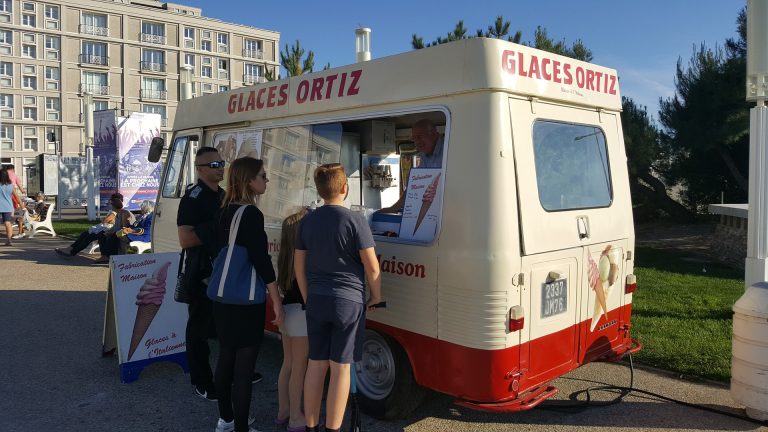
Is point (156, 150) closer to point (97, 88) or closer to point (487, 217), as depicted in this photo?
point (487, 217)

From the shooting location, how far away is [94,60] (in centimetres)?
6094

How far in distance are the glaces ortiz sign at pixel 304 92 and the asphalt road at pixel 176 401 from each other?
230 centimetres

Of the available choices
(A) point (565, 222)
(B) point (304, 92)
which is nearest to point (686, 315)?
(A) point (565, 222)

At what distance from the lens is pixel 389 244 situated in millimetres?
4020

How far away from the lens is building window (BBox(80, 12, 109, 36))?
198 feet

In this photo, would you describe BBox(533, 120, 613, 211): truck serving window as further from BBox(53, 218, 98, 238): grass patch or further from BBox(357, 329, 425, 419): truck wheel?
BBox(53, 218, 98, 238): grass patch

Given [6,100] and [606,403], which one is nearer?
[606,403]

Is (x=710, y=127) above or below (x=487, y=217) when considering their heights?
above

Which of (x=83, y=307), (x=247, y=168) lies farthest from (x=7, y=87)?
(x=247, y=168)

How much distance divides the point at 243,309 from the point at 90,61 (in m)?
65.8

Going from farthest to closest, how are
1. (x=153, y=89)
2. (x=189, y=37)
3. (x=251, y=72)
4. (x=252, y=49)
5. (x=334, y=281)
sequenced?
(x=252, y=49), (x=251, y=72), (x=189, y=37), (x=153, y=89), (x=334, y=281)

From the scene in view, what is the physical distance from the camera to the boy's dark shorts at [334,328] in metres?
3.39

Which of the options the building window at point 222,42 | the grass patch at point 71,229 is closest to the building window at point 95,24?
the building window at point 222,42

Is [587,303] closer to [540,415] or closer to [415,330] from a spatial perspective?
[540,415]
